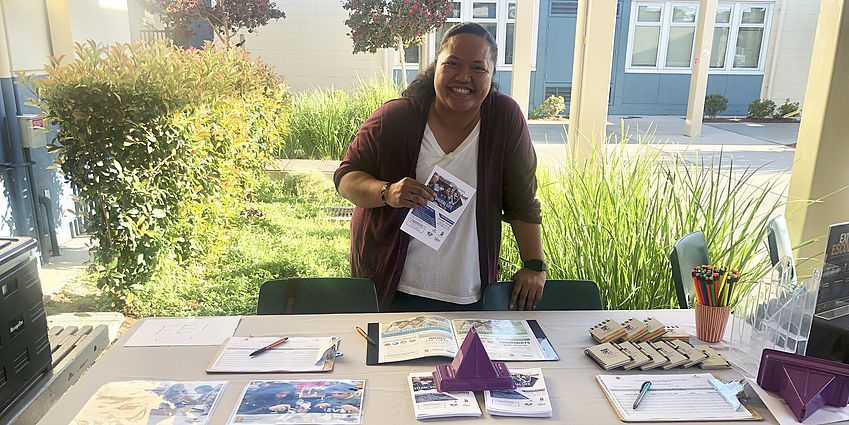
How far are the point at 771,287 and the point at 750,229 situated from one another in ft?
5.36

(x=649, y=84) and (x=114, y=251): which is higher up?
(x=649, y=84)

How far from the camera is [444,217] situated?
1941 mm

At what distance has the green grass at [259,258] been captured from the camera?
3.59m

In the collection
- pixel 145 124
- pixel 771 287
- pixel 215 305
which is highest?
pixel 145 124

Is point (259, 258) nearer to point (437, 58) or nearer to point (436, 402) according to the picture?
point (437, 58)

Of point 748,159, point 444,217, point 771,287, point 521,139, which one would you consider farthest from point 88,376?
point 748,159

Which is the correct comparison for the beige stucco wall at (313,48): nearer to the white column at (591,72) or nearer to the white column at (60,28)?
the white column at (60,28)

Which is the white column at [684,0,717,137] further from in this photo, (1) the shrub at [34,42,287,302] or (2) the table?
(2) the table

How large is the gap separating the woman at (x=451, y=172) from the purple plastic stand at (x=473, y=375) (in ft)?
2.01

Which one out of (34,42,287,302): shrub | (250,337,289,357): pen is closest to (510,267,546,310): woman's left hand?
(250,337,289,357): pen

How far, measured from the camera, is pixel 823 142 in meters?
3.28

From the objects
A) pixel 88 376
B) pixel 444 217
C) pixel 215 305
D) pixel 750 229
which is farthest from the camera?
pixel 215 305

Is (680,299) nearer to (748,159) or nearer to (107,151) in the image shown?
(107,151)

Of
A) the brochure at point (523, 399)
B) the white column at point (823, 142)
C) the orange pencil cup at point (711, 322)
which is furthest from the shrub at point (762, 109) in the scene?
the brochure at point (523, 399)
